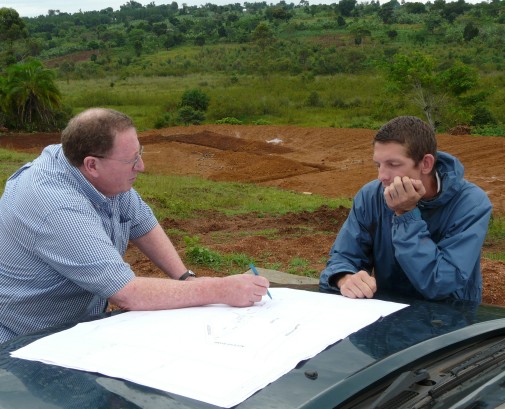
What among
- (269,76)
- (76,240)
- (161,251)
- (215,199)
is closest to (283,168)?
(215,199)

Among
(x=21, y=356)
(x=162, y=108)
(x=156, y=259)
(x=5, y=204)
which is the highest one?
(x=5, y=204)

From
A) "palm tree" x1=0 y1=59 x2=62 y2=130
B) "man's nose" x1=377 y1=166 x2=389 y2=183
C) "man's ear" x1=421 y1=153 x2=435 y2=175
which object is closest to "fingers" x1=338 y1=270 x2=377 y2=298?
"man's nose" x1=377 y1=166 x2=389 y2=183

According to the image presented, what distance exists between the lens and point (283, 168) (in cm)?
2072

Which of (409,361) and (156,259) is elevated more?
(409,361)

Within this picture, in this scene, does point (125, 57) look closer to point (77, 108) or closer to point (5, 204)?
point (77, 108)

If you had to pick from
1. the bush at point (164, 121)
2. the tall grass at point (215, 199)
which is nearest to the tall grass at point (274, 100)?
the bush at point (164, 121)

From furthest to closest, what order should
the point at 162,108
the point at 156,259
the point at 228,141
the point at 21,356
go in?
the point at 162,108 → the point at 228,141 → the point at 156,259 → the point at 21,356

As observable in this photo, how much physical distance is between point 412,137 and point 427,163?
13 cm

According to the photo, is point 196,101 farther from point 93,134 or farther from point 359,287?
point 359,287

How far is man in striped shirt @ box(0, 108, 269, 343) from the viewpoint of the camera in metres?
2.62

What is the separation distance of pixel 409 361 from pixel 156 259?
75.8 inches

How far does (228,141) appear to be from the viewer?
26469 millimetres

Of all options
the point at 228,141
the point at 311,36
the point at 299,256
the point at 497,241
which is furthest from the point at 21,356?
the point at 311,36

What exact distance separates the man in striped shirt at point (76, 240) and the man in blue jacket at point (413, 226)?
747mm
